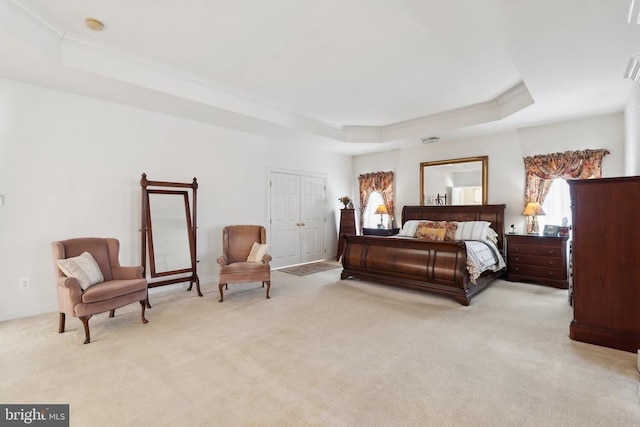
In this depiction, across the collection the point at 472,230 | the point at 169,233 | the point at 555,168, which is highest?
the point at 555,168

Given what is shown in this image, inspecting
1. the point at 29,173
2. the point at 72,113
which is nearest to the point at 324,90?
the point at 72,113

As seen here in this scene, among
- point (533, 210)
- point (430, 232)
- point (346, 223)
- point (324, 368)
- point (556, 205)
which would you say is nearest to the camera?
point (324, 368)

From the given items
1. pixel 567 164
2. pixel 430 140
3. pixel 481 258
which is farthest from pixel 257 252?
pixel 567 164

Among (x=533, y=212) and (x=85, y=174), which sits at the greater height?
(x=85, y=174)

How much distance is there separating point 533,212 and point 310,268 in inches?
163

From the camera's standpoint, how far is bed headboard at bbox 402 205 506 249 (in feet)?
18.3

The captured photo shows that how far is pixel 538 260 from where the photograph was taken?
488 centimetres

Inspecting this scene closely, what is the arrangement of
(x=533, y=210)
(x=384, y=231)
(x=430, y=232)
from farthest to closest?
1. (x=384, y=231)
2. (x=430, y=232)
3. (x=533, y=210)

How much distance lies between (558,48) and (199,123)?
4.78m

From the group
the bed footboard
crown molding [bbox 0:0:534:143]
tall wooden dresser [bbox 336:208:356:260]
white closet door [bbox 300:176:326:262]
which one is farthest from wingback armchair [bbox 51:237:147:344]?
tall wooden dresser [bbox 336:208:356:260]

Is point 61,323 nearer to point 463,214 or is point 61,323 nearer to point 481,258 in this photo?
point 481,258

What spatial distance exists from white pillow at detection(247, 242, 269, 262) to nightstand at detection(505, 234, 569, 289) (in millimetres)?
4082

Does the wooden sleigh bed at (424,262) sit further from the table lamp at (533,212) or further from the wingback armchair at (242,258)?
the wingback armchair at (242,258)

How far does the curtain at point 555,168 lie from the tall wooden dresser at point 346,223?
3427 millimetres
